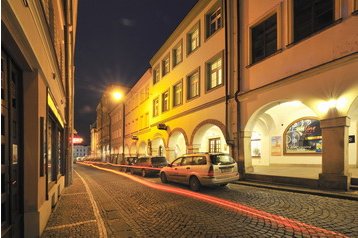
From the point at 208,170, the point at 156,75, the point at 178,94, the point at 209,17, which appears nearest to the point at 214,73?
the point at 209,17

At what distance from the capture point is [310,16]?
38.4 ft

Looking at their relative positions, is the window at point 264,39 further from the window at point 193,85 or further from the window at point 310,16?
the window at point 193,85

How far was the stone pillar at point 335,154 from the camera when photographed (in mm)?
9742

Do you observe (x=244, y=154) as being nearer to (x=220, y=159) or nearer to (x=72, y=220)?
(x=220, y=159)

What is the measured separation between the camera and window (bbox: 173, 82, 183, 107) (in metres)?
23.3

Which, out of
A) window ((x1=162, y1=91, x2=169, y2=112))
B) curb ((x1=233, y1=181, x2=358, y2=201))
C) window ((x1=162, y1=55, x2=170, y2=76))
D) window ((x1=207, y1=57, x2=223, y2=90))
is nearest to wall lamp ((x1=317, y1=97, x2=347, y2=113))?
curb ((x1=233, y1=181, x2=358, y2=201))

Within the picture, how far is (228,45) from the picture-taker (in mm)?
16453

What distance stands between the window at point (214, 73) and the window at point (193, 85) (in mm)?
1593

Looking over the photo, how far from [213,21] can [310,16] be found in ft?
27.2

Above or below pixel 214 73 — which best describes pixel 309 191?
below

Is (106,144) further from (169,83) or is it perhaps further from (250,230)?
(250,230)

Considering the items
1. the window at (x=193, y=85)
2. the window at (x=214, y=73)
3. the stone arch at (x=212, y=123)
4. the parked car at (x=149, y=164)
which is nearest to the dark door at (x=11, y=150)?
the stone arch at (x=212, y=123)

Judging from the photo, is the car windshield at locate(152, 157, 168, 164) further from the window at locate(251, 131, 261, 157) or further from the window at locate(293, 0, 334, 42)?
the window at locate(293, 0, 334, 42)

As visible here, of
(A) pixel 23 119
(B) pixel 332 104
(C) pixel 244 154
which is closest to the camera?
(A) pixel 23 119
